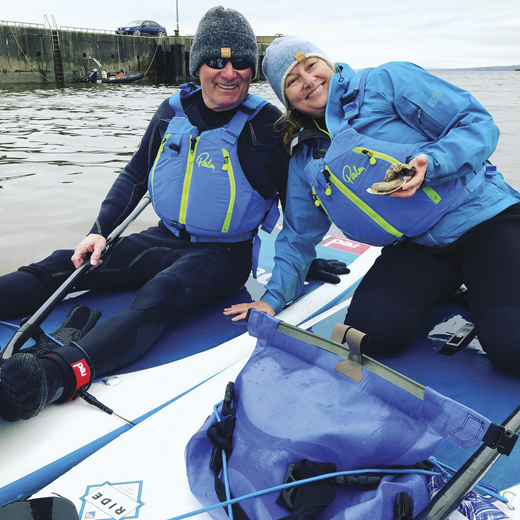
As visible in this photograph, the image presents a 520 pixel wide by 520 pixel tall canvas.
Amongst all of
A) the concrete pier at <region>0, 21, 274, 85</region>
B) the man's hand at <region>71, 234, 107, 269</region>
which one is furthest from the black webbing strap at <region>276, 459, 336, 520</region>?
the concrete pier at <region>0, 21, 274, 85</region>

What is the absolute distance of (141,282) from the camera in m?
2.37

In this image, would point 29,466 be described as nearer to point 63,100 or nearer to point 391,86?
point 391,86

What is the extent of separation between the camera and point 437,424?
1.09 meters

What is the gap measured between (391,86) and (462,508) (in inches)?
59.1

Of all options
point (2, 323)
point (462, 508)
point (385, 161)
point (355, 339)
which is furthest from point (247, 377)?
point (2, 323)

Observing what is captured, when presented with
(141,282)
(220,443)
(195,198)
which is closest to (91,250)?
(141,282)

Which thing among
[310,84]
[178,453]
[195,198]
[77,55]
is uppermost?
[77,55]

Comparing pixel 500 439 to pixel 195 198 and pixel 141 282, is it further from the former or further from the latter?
pixel 141 282

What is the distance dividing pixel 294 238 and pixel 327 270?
2.19 feet

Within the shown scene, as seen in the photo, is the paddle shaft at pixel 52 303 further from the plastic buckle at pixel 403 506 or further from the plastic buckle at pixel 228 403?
the plastic buckle at pixel 403 506

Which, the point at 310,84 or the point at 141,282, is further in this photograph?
the point at 141,282

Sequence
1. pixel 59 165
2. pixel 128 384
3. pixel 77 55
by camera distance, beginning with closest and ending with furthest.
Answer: pixel 128 384 → pixel 59 165 → pixel 77 55

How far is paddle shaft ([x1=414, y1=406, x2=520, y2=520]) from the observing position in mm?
999

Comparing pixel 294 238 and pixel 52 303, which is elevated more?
pixel 294 238
